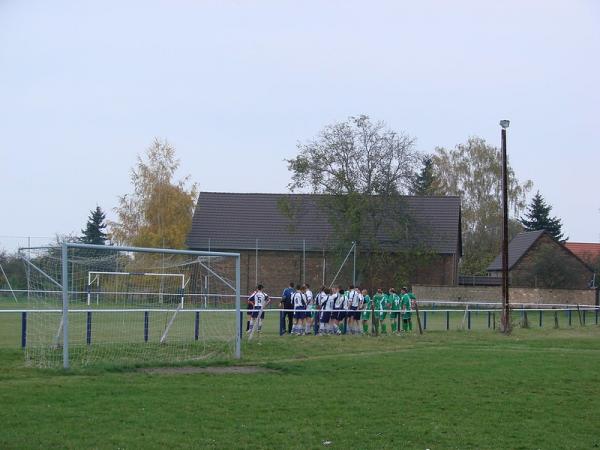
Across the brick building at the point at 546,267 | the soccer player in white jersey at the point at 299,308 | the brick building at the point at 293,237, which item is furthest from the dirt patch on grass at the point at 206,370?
the brick building at the point at 546,267

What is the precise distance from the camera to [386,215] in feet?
178

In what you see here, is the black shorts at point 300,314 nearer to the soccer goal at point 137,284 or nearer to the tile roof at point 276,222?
the soccer goal at point 137,284

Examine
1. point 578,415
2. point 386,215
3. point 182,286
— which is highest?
point 386,215

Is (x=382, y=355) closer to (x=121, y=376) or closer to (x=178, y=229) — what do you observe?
(x=121, y=376)

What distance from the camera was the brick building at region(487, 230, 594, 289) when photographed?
57062mm

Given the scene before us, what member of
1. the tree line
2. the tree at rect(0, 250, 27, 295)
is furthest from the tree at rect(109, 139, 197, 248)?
the tree at rect(0, 250, 27, 295)

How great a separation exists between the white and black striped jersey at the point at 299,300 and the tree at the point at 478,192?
54325 mm

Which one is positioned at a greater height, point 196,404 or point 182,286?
point 182,286

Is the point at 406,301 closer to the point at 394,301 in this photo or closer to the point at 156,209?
the point at 394,301

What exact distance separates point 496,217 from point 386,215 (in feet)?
96.4

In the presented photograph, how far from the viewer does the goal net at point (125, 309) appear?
1892 cm

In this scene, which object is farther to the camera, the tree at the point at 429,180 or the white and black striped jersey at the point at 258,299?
the tree at the point at 429,180

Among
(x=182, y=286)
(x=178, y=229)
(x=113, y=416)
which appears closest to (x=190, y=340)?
(x=182, y=286)

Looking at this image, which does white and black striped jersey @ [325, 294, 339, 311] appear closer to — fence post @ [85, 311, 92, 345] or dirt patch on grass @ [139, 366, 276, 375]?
fence post @ [85, 311, 92, 345]
